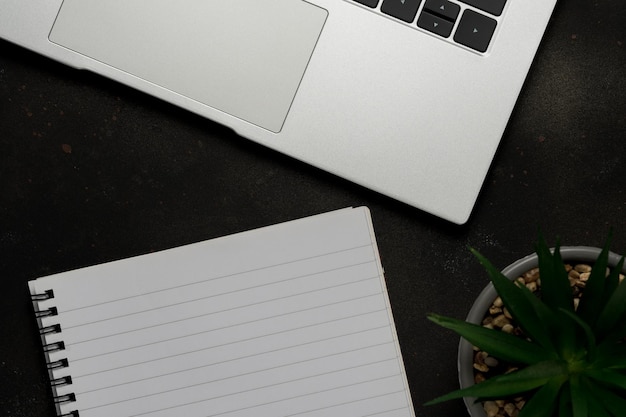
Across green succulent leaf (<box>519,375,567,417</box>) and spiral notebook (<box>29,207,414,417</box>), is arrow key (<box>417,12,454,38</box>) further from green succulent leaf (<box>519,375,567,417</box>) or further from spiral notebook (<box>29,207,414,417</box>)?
green succulent leaf (<box>519,375,567,417</box>)

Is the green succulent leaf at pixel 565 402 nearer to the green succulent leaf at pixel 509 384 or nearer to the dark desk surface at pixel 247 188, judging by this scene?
the green succulent leaf at pixel 509 384

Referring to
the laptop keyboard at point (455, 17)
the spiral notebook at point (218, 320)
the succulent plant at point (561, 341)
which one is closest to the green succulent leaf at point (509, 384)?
the succulent plant at point (561, 341)

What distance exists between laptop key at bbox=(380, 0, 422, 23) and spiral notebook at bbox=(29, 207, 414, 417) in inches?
6.6

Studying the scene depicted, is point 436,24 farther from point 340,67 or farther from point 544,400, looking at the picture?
point 544,400

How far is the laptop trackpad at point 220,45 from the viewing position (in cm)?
69

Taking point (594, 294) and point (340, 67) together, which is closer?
point (594, 294)

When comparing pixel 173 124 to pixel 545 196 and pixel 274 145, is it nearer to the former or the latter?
pixel 274 145

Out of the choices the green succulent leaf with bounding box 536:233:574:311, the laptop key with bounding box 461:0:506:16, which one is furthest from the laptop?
the green succulent leaf with bounding box 536:233:574:311

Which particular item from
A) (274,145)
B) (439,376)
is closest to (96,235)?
(274,145)

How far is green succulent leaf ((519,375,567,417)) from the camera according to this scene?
1.73ft

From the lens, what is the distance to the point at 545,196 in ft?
2.34

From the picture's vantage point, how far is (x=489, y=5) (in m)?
0.66

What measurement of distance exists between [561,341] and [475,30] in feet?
0.90

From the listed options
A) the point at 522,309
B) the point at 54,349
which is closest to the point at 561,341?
the point at 522,309
